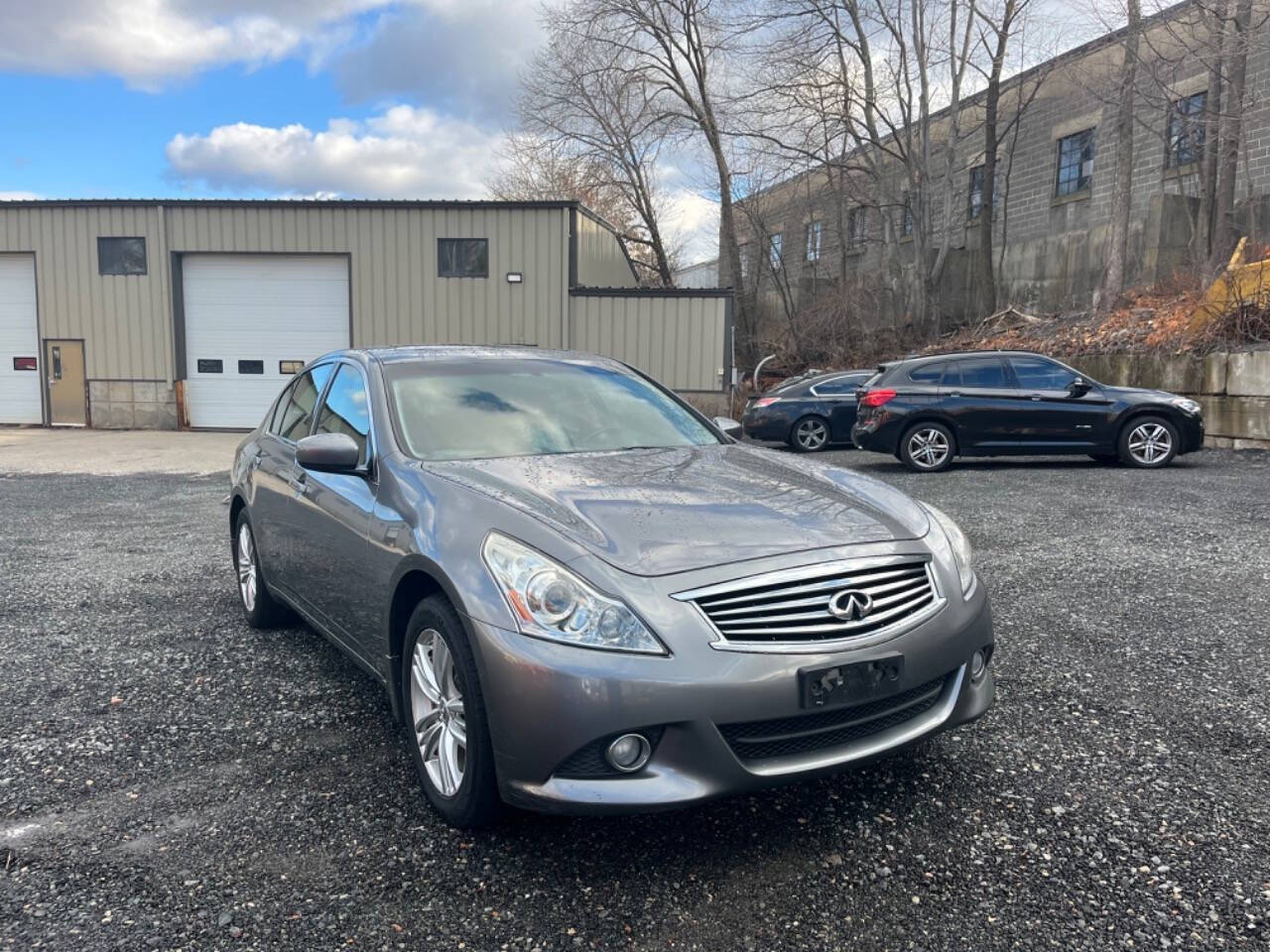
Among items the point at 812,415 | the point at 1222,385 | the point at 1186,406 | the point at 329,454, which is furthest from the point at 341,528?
the point at 1222,385

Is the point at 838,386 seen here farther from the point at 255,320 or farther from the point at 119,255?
the point at 119,255

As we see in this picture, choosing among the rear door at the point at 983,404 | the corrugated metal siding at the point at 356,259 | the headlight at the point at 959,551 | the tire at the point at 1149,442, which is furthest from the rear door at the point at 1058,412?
the corrugated metal siding at the point at 356,259

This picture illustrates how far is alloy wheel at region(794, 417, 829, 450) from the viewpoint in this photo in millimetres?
14953

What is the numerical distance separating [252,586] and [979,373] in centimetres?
958

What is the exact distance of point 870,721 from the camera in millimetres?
2574

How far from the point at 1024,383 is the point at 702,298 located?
928 centimetres

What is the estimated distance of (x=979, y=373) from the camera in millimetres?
11609

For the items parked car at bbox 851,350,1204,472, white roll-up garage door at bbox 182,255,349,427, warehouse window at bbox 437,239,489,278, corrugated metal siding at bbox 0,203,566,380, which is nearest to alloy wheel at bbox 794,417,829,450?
parked car at bbox 851,350,1204,472

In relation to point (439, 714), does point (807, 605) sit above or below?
above

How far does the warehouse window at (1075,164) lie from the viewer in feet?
71.3

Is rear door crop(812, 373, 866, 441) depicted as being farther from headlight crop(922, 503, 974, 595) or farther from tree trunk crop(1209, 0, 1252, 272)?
headlight crop(922, 503, 974, 595)

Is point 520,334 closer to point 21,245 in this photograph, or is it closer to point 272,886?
point 21,245

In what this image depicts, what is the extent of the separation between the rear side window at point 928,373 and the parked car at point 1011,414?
1 centimetres

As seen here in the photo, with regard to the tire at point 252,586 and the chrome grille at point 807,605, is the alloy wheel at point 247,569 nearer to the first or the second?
the tire at point 252,586
